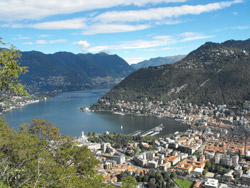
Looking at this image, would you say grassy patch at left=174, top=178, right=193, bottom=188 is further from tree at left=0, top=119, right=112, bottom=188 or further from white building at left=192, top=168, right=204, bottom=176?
tree at left=0, top=119, right=112, bottom=188

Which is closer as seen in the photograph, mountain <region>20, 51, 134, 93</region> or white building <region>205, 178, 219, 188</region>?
white building <region>205, 178, 219, 188</region>

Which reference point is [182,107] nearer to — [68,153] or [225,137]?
[225,137]

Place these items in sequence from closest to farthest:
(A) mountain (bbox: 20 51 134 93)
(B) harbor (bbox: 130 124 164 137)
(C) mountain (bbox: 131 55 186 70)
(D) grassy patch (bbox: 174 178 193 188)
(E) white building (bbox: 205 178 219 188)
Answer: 1. (E) white building (bbox: 205 178 219 188)
2. (D) grassy patch (bbox: 174 178 193 188)
3. (B) harbor (bbox: 130 124 164 137)
4. (A) mountain (bbox: 20 51 134 93)
5. (C) mountain (bbox: 131 55 186 70)

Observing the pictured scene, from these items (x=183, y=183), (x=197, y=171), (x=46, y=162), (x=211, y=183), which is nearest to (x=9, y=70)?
(x=46, y=162)

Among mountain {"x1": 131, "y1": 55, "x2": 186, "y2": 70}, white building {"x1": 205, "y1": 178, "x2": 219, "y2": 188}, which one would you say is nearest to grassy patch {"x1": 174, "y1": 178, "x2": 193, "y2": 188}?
white building {"x1": 205, "y1": 178, "x2": 219, "y2": 188}

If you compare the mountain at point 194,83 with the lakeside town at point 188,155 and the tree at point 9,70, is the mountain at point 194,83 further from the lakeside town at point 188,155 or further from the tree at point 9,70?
the tree at point 9,70
